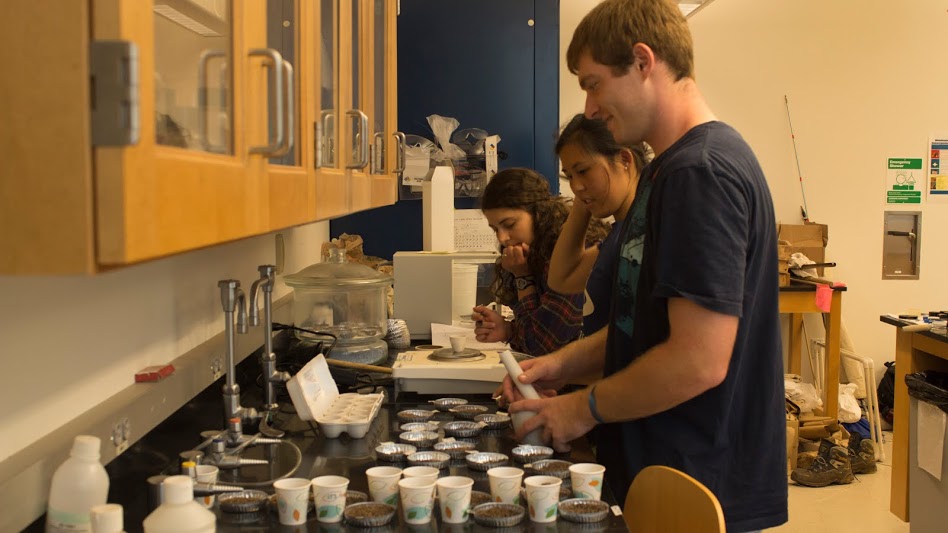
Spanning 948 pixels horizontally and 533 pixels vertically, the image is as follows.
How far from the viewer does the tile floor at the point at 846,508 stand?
3.94m

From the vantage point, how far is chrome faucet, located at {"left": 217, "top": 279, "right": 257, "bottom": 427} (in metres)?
1.69

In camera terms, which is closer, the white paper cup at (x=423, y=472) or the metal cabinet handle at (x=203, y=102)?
the metal cabinet handle at (x=203, y=102)

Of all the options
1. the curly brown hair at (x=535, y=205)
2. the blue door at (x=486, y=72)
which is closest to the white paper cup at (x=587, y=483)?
the curly brown hair at (x=535, y=205)

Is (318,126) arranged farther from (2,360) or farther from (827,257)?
(827,257)

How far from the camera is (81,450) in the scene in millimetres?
1101

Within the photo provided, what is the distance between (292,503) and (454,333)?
1661 mm

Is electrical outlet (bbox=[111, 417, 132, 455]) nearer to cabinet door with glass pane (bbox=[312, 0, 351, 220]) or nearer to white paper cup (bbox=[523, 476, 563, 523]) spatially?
cabinet door with glass pane (bbox=[312, 0, 351, 220])

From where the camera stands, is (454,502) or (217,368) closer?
(454,502)

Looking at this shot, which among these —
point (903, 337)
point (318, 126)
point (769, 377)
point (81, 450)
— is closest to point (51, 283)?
point (81, 450)

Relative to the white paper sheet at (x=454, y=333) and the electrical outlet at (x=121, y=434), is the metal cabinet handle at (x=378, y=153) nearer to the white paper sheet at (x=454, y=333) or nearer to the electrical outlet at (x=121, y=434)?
the white paper sheet at (x=454, y=333)

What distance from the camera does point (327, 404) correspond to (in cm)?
201

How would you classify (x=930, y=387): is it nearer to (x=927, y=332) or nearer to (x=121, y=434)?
(x=927, y=332)

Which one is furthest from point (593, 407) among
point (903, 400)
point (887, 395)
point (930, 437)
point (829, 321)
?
point (887, 395)

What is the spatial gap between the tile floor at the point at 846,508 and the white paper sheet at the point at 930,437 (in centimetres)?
68
